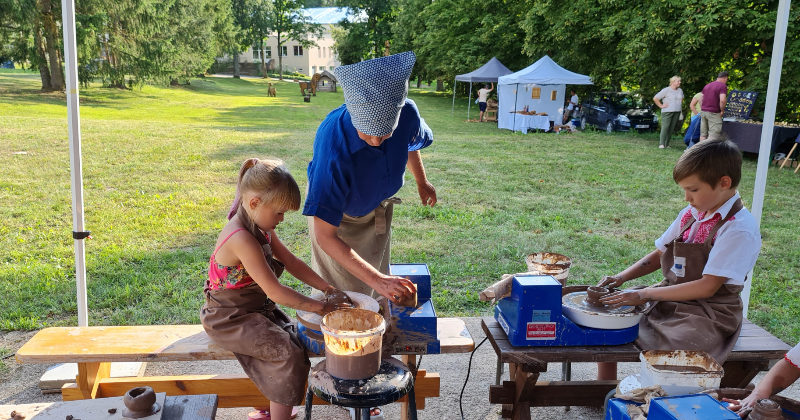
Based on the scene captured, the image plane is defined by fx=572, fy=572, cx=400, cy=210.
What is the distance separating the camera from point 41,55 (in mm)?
19047

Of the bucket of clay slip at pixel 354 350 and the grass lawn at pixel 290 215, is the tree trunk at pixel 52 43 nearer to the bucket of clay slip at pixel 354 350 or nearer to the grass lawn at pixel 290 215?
the grass lawn at pixel 290 215

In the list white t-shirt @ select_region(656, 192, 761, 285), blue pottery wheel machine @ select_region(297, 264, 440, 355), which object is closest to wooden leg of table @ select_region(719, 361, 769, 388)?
white t-shirt @ select_region(656, 192, 761, 285)

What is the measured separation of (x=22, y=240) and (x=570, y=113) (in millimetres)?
17196

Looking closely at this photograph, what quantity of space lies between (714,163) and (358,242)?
5.62 feet

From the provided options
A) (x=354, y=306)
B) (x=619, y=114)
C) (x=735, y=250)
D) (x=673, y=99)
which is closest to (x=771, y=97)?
(x=735, y=250)

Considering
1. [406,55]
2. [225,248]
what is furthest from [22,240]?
[406,55]

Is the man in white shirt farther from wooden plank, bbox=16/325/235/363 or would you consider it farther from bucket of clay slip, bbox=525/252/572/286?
wooden plank, bbox=16/325/235/363

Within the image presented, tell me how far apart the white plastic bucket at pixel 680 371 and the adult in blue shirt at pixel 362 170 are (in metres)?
0.94

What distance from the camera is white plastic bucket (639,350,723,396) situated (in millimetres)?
2053

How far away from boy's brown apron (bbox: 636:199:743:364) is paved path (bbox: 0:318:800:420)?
825 mm

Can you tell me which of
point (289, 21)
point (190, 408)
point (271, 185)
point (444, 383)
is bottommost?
point (444, 383)

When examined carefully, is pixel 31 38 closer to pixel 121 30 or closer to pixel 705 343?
pixel 121 30

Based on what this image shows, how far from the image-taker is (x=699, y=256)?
2617 mm

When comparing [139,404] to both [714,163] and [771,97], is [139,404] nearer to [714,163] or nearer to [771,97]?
[714,163]
